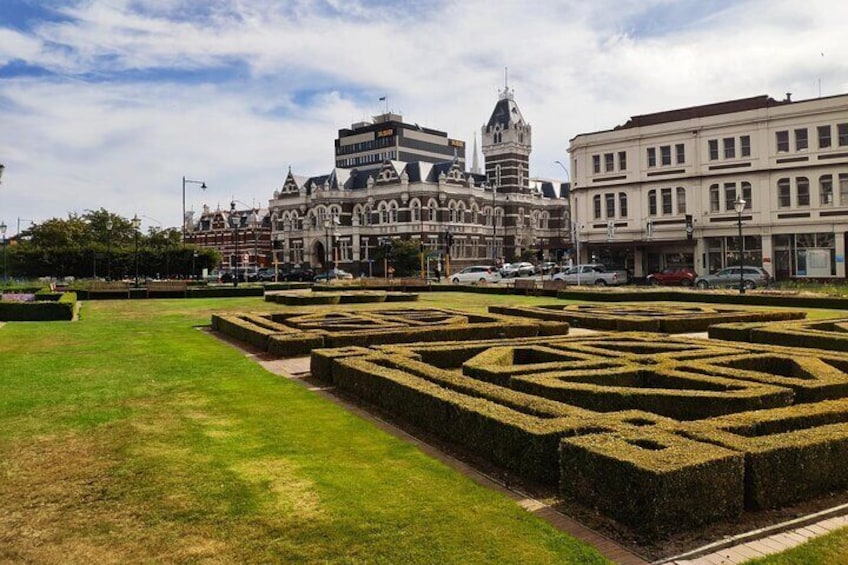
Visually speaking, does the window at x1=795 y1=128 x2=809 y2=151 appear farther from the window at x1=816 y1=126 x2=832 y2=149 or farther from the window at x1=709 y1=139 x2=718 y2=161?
the window at x1=709 y1=139 x2=718 y2=161

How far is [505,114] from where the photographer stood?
9319 cm

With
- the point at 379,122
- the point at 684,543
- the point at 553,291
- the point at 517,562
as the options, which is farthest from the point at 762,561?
the point at 379,122

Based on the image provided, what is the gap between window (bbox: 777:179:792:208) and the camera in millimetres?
51188

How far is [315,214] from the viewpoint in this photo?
301 ft

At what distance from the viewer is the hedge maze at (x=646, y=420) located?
5.98 m

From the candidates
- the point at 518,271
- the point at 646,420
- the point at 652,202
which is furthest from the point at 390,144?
the point at 646,420

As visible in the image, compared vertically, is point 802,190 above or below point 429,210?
below

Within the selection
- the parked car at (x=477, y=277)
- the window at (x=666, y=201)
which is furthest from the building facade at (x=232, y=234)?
the window at (x=666, y=201)

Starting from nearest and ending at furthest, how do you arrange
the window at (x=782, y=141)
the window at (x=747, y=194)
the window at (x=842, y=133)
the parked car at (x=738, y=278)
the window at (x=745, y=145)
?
the parked car at (x=738, y=278) → the window at (x=842, y=133) → the window at (x=782, y=141) → the window at (x=745, y=145) → the window at (x=747, y=194)

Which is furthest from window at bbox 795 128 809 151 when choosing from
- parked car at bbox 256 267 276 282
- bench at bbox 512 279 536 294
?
parked car at bbox 256 267 276 282

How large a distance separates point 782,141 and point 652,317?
3777cm

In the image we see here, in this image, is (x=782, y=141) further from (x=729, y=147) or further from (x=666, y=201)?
(x=666, y=201)

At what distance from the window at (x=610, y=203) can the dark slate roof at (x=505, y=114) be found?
36.0m

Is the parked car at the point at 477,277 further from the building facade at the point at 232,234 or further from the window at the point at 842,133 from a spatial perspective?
the building facade at the point at 232,234
